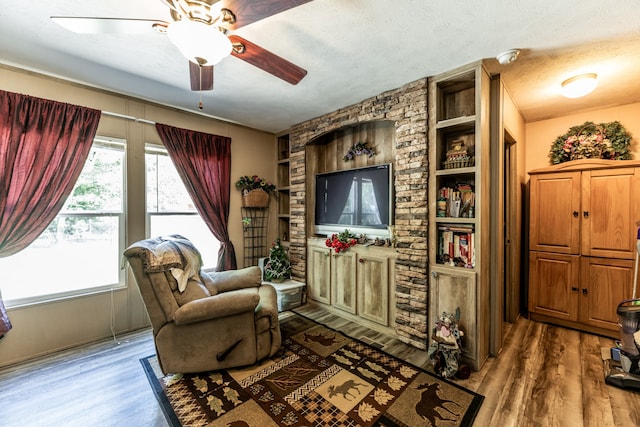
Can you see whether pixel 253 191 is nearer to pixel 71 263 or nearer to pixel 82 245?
pixel 82 245

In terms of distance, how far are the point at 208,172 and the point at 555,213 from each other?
414 centimetres

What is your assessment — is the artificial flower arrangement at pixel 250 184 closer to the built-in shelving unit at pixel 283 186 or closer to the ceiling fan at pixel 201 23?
the built-in shelving unit at pixel 283 186

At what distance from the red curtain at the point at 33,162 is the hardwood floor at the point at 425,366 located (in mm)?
616

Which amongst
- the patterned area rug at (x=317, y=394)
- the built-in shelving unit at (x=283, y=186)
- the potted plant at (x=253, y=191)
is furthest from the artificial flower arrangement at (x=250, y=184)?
the patterned area rug at (x=317, y=394)

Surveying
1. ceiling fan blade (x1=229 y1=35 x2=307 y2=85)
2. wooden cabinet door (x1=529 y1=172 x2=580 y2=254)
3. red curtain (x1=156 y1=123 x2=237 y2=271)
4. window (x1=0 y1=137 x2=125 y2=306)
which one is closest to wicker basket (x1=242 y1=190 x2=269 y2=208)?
red curtain (x1=156 y1=123 x2=237 y2=271)

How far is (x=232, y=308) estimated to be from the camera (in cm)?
192

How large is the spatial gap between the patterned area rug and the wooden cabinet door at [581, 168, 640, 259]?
7.27 ft

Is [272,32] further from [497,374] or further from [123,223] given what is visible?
[497,374]

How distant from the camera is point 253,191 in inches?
139

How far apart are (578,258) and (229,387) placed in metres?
3.64

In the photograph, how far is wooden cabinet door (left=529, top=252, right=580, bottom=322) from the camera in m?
2.76

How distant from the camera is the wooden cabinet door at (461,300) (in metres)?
2.07

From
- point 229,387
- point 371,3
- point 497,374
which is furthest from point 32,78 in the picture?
point 497,374

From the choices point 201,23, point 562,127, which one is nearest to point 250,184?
point 201,23
